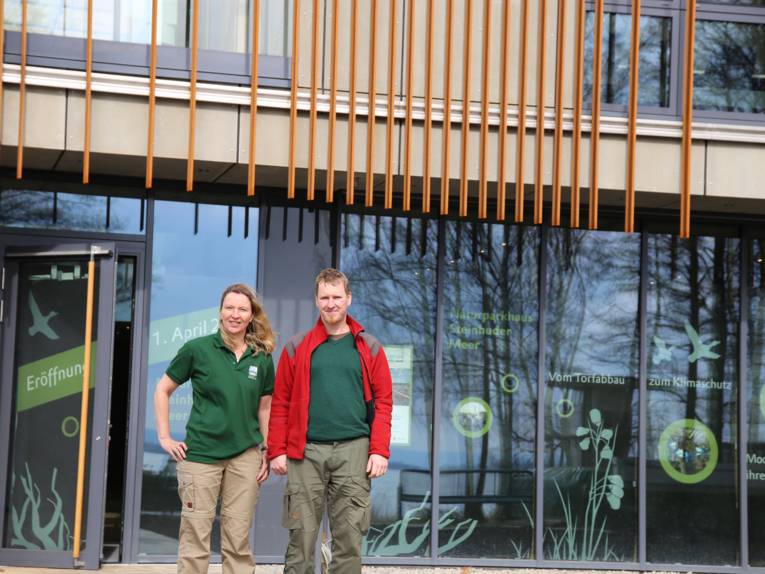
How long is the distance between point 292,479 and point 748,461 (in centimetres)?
487

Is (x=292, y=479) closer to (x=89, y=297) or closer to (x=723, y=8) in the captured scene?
(x=89, y=297)

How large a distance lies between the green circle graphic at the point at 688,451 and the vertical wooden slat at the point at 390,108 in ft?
10.4

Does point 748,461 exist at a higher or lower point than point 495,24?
lower

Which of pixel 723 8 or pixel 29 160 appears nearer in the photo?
pixel 29 160

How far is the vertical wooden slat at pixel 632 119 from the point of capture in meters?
8.85

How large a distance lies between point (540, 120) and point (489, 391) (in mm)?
2275

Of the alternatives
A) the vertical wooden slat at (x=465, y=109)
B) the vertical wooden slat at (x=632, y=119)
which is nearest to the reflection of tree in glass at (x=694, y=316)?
the vertical wooden slat at (x=632, y=119)

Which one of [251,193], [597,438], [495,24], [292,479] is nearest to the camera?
[292,479]

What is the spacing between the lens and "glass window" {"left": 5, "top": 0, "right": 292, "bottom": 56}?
8578 millimetres

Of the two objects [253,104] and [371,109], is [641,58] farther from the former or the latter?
[253,104]

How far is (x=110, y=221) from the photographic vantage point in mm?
9250

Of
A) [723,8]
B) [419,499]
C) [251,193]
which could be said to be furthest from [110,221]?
[723,8]

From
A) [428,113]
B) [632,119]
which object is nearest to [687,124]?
[632,119]

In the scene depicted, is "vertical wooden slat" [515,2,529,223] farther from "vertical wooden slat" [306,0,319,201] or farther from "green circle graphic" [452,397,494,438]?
"green circle graphic" [452,397,494,438]
